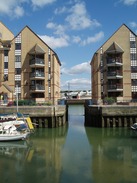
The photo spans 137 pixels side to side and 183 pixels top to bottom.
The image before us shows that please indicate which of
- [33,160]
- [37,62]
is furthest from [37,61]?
[33,160]

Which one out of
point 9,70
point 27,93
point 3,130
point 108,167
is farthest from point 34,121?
point 108,167

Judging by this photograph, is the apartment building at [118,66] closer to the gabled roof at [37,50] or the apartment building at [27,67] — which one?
the apartment building at [27,67]

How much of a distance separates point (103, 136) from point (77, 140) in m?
3.63

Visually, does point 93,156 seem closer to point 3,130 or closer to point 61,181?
point 61,181

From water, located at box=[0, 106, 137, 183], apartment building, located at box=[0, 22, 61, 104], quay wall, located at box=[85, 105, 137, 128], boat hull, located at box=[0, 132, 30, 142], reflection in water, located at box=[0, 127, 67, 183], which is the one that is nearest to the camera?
water, located at box=[0, 106, 137, 183]

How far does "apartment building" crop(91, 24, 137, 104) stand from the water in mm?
16257

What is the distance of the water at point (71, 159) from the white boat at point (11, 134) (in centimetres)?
68

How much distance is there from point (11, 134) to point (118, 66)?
91.5 feet

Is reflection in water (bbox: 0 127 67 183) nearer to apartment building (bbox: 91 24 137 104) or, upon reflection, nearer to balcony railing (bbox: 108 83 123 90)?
balcony railing (bbox: 108 83 123 90)

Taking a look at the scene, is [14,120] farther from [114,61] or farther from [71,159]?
[114,61]

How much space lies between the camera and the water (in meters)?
15.2

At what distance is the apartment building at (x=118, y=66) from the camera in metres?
46.3

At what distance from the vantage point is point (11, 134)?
26047mm

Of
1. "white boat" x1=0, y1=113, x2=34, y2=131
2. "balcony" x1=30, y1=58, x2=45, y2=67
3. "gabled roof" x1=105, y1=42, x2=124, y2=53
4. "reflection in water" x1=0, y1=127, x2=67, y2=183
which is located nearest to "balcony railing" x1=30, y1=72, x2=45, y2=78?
"balcony" x1=30, y1=58, x2=45, y2=67
